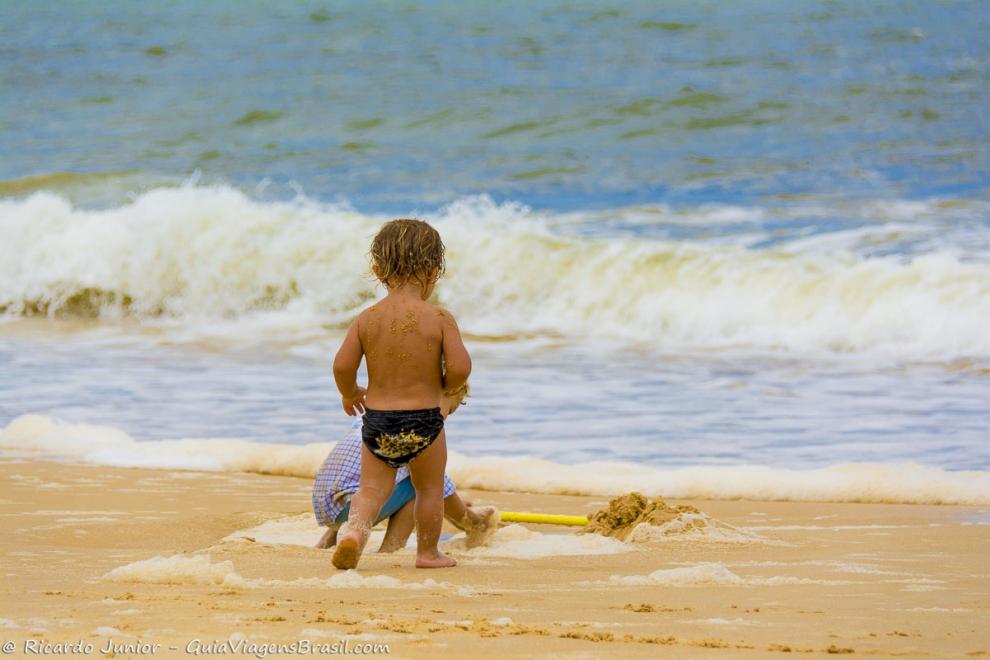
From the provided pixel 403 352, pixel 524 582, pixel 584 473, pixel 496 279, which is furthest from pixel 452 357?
pixel 496 279

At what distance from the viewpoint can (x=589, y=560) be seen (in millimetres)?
3926

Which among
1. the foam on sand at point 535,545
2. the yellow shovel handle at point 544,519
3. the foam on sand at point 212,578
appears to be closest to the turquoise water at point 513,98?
the yellow shovel handle at point 544,519

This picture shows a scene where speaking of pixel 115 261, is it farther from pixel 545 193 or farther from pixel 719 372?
pixel 719 372

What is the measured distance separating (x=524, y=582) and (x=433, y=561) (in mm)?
360

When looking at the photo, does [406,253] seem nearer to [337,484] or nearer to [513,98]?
[337,484]

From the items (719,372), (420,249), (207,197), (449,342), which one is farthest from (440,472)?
(207,197)

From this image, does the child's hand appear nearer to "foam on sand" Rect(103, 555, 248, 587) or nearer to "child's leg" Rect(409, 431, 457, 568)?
"child's leg" Rect(409, 431, 457, 568)

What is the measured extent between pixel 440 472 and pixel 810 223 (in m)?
9.64

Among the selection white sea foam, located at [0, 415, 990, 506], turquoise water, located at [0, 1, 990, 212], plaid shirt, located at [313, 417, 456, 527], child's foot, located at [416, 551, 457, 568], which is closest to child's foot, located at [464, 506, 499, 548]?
plaid shirt, located at [313, 417, 456, 527]

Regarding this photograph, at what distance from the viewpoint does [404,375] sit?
375cm

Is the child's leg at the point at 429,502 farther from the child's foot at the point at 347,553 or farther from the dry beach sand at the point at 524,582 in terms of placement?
the child's foot at the point at 347,553

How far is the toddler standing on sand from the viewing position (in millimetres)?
3738

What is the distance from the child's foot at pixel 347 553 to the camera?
3.52 metres

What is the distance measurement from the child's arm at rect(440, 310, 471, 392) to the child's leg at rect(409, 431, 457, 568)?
159 millimetres
